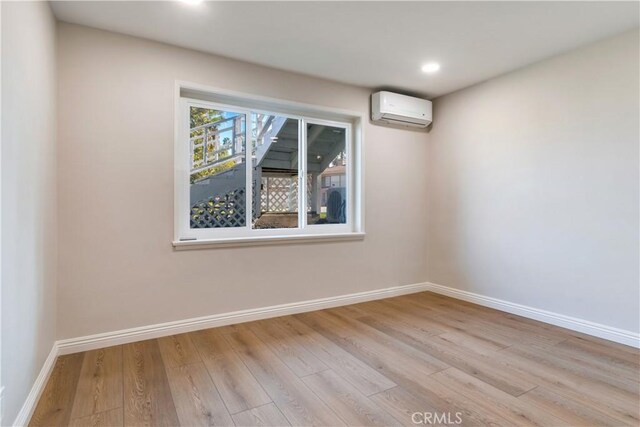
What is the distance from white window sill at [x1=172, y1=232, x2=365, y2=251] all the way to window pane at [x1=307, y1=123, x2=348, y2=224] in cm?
23

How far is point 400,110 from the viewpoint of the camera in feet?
12.0

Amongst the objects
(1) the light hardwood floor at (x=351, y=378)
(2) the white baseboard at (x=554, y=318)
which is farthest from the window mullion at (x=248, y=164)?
(2) the white baseboard at (x=554, y=318)

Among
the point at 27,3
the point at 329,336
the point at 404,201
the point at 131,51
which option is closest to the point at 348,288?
the point at 329,336

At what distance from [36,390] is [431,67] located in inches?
147

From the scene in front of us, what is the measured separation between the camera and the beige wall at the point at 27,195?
1379mm

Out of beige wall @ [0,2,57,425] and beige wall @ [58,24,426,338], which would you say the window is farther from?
beige wall @ [0,2,57,425]

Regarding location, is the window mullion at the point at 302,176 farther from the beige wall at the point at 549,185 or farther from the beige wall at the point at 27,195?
the beige wall at the point at 27,195

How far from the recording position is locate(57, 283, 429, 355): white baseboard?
7.84 feet

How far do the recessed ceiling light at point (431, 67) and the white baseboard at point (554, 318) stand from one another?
2389 mm

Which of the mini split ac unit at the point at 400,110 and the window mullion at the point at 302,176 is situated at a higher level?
the mini split ac unit at the point at 400,110

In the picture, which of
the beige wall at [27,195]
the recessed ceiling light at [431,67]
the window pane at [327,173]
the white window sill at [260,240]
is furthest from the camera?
the window pane at [327,173]

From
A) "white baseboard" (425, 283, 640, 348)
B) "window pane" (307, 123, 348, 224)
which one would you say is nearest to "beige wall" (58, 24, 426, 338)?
"window pane" (307, 123, 348, 224)

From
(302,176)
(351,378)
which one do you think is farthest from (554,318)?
(302,176)

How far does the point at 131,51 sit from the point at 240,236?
1715 mm
